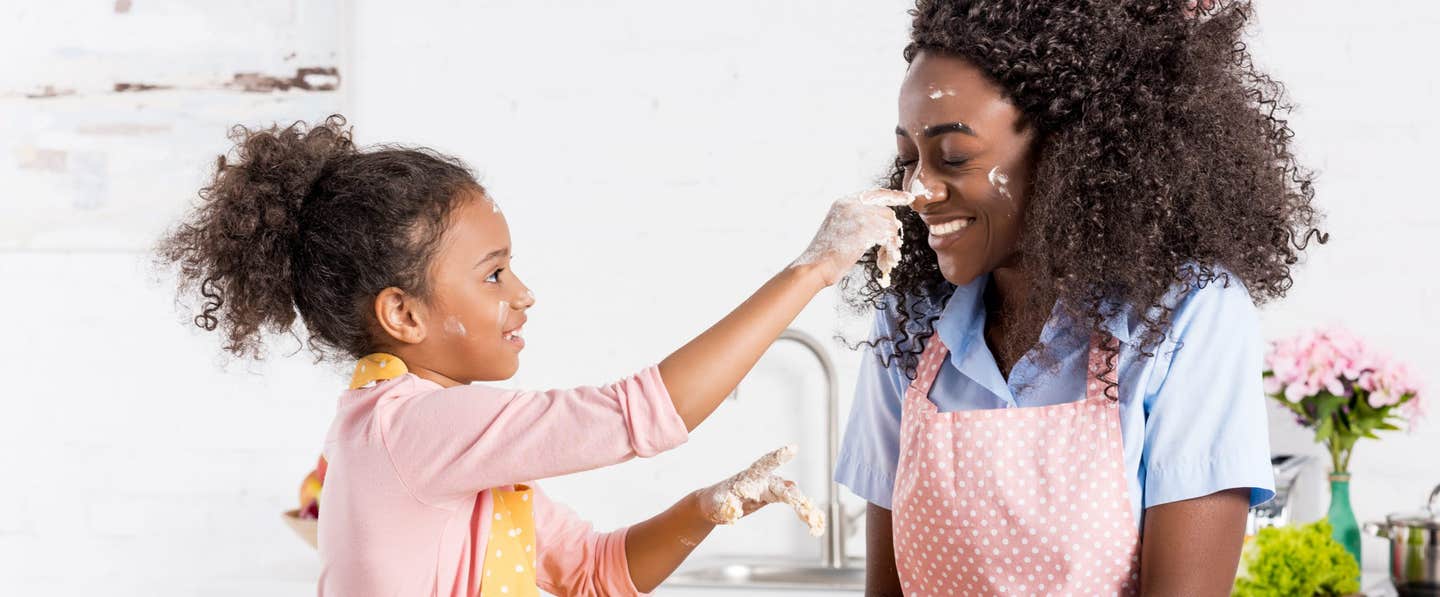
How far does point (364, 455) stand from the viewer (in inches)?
45.3

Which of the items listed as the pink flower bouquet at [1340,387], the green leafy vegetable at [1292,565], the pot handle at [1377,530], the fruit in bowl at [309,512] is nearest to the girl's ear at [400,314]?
the fruit in bowl at [309,512]

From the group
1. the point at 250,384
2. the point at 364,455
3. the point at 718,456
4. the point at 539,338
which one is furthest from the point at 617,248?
the point at 364,455

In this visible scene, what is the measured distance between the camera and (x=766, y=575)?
242 cm

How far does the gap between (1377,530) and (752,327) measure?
4.34 ft

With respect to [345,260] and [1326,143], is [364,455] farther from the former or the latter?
[1326,143]

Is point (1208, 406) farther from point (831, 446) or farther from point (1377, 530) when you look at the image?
point (831, 446)

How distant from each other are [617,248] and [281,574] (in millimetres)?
866

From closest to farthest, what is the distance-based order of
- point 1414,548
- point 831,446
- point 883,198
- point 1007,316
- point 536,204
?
1. point 883,198
2. point 1007,316
3. point 1414,548
4. point 831,446
5. point 536,204

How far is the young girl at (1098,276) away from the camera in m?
1.12

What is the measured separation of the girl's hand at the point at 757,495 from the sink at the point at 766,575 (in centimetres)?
104

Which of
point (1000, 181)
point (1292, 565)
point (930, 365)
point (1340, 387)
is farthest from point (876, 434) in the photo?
point (1340, 387)

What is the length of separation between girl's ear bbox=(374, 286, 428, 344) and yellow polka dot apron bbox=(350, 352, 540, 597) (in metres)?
0.02

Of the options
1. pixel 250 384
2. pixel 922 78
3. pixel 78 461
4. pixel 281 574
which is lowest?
pixel 281 574

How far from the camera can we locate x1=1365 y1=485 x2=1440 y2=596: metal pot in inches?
75.1
